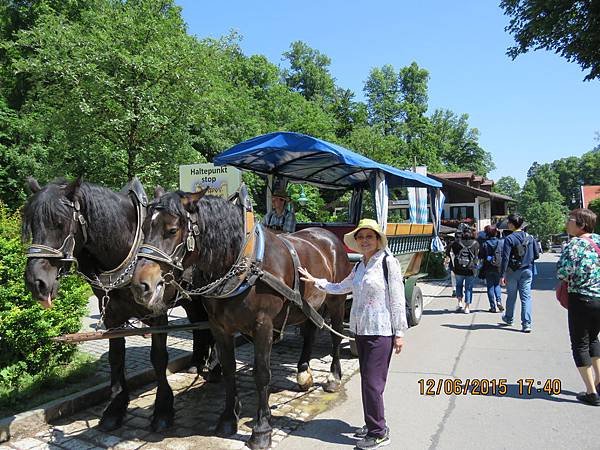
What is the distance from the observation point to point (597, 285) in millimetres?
3996

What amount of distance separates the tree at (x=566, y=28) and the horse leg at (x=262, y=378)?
17.2 metres

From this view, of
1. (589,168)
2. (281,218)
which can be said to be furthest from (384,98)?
(589,168)

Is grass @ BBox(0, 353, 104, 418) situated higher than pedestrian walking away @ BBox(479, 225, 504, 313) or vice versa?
pedestrian walking away @ BBox(479, 225, 504, 313)

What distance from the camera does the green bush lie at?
13.1ft

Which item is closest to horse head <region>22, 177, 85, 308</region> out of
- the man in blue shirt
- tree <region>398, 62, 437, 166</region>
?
the man in blue shirt

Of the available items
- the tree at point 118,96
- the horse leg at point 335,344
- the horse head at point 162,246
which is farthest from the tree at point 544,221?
the horse head at point 162,246

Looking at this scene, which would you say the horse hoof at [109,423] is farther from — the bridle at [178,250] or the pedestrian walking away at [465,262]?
the pedestrian walking away at [465,262]

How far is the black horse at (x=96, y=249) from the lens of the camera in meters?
2.98

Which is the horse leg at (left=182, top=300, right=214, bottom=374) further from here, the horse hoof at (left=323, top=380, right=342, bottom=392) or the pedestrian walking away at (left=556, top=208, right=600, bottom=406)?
the pedestrian walking away at (left=556, top=208, right=600, bottom=406)

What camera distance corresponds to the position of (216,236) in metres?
3.26

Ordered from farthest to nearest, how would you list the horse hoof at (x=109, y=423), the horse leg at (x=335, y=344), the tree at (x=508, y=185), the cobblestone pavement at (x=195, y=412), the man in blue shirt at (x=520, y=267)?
the tree at (x=508, y=185)
the man in blue shirt at (x=520, y=267)
the horse leg at (x=335, y=344)
the horse hoof at (x=109, y=423)
the cobblestone pavement at (x=195, y=412)

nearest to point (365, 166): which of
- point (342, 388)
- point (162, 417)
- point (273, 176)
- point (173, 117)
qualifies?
point (273, 176)

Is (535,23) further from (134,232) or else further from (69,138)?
(134,232)

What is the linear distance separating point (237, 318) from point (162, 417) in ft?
3.84
